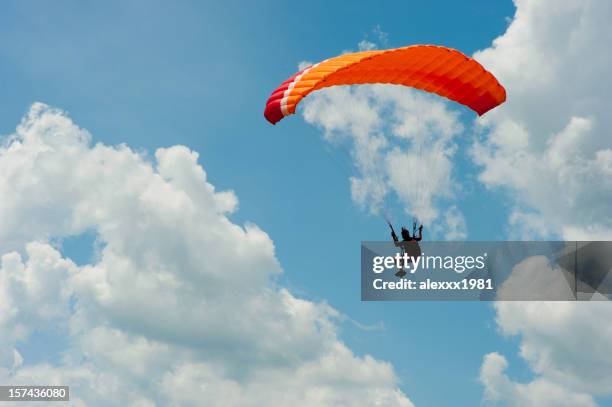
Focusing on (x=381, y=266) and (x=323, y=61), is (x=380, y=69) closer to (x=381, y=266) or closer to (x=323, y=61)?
(x=323, y=61)

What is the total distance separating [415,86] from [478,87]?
89.5 inches

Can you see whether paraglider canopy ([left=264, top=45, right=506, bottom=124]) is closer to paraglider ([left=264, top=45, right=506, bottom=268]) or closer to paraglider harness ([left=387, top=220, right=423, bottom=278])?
paraglider ([left=264, top=45, right=506, bottom=268])

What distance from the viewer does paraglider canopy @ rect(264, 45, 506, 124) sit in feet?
86.4

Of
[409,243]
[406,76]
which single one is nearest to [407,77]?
[406,76]

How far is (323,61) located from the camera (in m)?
27.7

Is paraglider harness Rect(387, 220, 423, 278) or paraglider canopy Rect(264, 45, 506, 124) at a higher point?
paraglider canopy Rect(264, 45, 506, 124)

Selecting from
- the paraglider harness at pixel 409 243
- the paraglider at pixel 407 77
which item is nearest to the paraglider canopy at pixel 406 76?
the paraglider at pixel 407 77

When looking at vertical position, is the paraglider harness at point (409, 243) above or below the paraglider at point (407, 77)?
below

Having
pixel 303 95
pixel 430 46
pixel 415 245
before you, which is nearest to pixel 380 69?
pixel 430 46

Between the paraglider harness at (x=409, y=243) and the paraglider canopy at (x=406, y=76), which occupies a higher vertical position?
the paraglider canopy at (x=406, y=76)

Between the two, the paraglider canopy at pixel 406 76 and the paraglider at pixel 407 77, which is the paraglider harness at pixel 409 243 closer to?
the paraglider at pixel 407 77

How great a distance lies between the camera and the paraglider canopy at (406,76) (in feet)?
86.4

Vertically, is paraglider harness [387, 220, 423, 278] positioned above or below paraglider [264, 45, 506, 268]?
below

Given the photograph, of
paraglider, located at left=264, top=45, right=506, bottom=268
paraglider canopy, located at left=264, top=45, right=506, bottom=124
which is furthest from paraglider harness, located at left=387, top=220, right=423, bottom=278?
paraglider canopy, located at left=264, top=45, right=506, bottom=124
